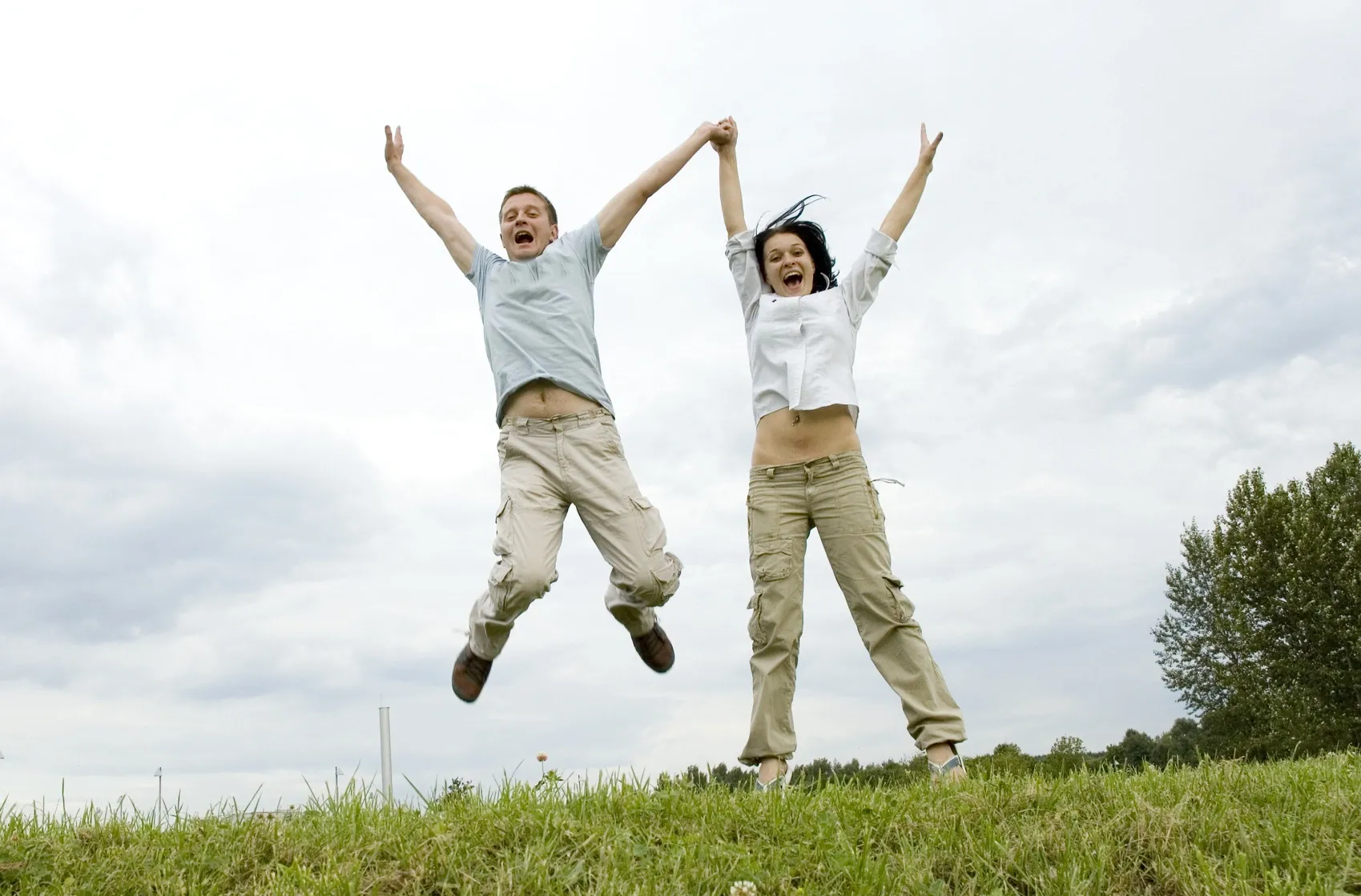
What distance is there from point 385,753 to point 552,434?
2039 millimetres

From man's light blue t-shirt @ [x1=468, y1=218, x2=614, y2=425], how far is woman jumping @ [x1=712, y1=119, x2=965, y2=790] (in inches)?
40.5

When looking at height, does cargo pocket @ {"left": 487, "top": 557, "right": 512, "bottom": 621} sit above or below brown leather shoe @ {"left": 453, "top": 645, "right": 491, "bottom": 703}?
above

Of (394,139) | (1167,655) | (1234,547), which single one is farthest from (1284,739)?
(394,139)

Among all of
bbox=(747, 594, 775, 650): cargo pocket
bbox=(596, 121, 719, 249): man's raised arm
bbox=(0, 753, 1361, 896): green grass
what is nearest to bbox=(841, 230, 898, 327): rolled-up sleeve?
bbox=(596, 121, 719, 249): man's raised arm

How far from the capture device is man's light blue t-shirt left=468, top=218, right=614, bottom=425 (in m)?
6.93

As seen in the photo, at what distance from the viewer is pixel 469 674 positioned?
7199 mm

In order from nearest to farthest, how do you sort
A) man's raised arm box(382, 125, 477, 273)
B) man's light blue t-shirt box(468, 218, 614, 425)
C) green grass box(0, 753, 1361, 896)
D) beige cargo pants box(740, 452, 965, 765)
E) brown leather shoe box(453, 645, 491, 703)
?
green grass box(0, 753, 1361, 896), beige cargo pants box(740, 452, 965, 765), man's light blue t-shirt box(468, 218, 614, 425), brown leather shoe box(453, 645, 491, 703), man's raised arm box(382, 125, 477, 273)

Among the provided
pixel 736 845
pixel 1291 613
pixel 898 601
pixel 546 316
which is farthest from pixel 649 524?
pixel 1291 613

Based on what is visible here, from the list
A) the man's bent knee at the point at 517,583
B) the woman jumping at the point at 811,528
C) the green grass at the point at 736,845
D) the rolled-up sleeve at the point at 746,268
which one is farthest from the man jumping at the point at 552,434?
the green grass at the point at 736,845

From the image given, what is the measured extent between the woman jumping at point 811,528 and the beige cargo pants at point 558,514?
2.34ft

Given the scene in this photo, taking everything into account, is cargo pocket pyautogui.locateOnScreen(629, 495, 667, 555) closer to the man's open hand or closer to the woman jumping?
the woman jumping

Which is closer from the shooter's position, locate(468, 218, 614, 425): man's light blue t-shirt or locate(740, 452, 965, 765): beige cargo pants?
locate(740, 452, 965, 765): beige cargo pants

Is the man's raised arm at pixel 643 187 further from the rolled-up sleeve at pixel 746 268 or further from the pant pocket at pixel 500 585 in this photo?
the pant pocket at pixel 500 585

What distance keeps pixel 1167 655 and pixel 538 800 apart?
33339mm
